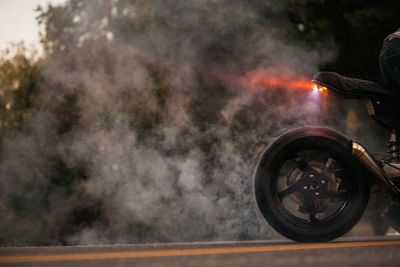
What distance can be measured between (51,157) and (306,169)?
411 inches

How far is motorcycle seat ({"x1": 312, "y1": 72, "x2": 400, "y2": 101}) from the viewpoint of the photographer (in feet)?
11.2

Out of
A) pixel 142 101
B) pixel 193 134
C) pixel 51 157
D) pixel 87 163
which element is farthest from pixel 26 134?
pixel 193 134

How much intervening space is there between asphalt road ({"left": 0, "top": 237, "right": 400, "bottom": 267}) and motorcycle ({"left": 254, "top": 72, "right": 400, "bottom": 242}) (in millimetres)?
249

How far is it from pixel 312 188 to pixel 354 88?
0.64 m

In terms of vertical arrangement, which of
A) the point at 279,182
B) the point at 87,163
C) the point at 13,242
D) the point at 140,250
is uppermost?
the point at 87,163

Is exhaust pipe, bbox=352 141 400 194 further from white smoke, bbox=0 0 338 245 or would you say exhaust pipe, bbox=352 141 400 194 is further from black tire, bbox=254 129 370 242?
white smoke, bbox=0 0 338 245

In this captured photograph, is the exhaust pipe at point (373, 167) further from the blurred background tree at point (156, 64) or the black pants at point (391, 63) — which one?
the blurred background tree at point (156, 64)

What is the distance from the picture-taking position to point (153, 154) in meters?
11.3

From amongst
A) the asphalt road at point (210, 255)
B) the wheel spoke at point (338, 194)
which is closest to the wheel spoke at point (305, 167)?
the wheel spoke at point (338, 194)

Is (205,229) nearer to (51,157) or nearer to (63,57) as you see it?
(51,157)

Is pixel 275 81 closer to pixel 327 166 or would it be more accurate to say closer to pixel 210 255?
pixel 327 166

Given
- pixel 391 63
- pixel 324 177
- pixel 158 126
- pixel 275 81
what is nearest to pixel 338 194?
pixel 324 177

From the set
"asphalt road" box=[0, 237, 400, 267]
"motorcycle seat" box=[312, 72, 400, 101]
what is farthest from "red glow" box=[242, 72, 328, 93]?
"asphalt road" box=[0, 237, 400, 267]

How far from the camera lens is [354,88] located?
3443 millimetres
